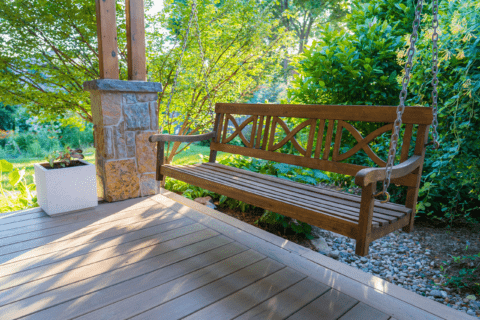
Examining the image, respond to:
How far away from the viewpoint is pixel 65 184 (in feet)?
7.91

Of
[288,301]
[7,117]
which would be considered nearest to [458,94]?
[288,301]

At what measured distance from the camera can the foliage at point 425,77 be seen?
2.14m

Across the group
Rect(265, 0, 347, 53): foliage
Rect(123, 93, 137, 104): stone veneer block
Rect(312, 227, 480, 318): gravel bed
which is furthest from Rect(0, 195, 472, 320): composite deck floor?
Rect(265, 0, 347, 53): foliage

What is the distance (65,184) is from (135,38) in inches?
54.1

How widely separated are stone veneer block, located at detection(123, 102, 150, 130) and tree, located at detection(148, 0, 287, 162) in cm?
87

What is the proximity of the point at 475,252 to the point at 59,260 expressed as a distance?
2918 millimetres

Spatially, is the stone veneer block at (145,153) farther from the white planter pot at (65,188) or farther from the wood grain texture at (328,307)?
the wood grain texture at (328,307)

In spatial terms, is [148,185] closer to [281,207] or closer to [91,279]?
[91,279]

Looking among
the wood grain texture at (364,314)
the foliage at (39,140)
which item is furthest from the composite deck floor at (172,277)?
the foliage at (39,140)

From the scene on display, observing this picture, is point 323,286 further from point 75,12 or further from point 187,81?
point 75,12

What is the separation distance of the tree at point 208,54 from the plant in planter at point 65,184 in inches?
56.4

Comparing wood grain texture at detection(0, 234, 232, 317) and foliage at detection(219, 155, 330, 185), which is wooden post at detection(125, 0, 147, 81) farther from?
wood grain texture at detection(0, 234, 232, 317)

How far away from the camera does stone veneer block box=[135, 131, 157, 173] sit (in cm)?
282

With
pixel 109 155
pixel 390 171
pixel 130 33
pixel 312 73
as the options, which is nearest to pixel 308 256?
pixel 390 171
